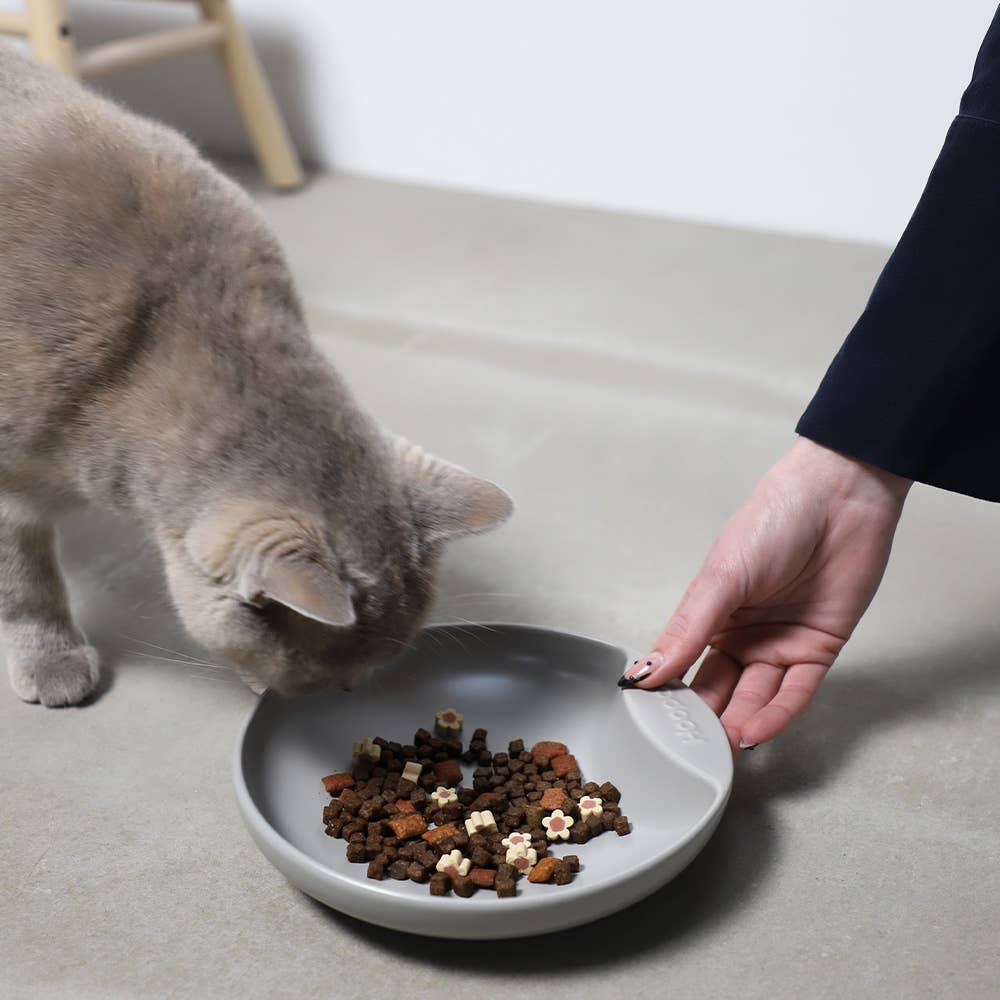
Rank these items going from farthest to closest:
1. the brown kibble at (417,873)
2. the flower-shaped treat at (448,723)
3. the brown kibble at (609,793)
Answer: the flower-shaped treat at (448,723)
the brown kibble at (609,793)
the brown kibble at (417,873)

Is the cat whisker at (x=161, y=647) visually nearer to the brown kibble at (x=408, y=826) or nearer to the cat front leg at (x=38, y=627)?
the cat front leg at (x=38, y=627)

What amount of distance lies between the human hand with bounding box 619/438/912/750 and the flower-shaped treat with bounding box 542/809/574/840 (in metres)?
0.17

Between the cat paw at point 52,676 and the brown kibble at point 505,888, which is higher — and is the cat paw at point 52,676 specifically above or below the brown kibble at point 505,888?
above

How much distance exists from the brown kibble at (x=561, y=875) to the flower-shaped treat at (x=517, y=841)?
0.06m

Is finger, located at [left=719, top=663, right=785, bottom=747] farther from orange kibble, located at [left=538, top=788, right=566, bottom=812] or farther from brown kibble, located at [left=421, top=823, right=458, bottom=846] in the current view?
brown kibble, located at [left=421, top=823, right=458, bottom=846]

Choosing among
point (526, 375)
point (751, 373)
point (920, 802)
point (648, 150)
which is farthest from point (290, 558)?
point (648, 150)

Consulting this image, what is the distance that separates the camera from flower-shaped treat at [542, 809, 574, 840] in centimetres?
126

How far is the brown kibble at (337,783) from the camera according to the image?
1.33m

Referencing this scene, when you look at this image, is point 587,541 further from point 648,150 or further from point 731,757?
point 648,150

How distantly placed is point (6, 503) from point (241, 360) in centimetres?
39

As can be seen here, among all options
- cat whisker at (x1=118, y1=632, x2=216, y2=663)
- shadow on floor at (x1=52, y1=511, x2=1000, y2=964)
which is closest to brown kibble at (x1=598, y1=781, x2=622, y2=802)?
shadow on floor at (x1=52, y1=511, x2=1000, y2=964)

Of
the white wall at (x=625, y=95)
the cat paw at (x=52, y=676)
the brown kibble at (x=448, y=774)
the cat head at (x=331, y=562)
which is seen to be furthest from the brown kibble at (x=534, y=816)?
the white wall at (x=625, y=95)

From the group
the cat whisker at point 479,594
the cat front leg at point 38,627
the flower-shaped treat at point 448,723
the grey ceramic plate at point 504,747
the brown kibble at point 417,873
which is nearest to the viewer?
the grey ceramic plate at point 504,747

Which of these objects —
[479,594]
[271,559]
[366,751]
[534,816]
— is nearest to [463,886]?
[534,816]
